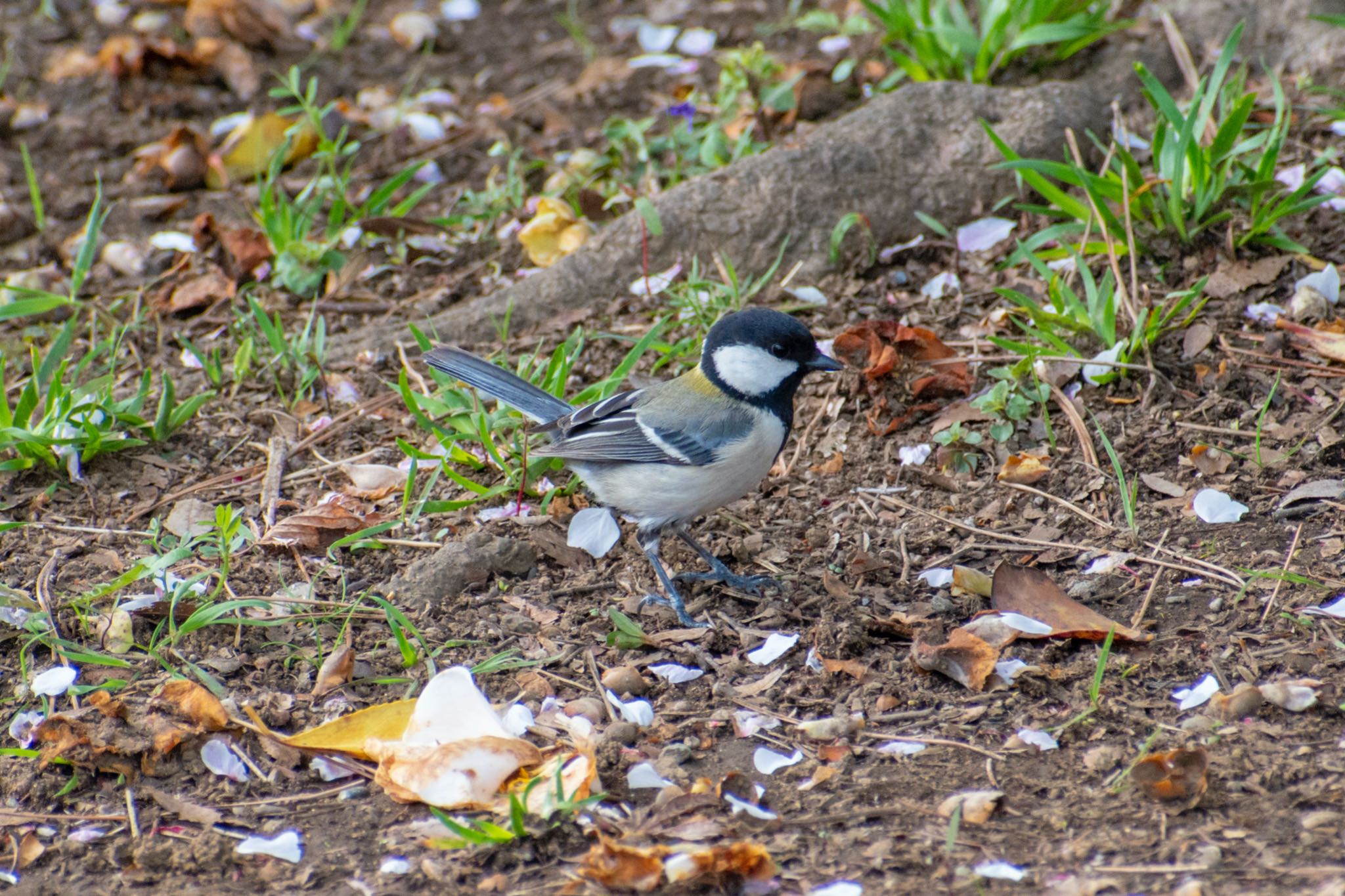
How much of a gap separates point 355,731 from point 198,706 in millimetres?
373

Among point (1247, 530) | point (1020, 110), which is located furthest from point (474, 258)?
point (1247, 530)

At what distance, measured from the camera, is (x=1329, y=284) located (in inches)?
156

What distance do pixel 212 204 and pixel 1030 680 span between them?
4334 millimetres

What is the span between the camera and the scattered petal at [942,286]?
4.45m

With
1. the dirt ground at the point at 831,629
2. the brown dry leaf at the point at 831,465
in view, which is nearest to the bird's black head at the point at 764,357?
the brown dry leaf at the point at 831,465

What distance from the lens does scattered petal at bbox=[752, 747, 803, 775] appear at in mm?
2623

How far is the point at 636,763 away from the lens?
2.63 metres

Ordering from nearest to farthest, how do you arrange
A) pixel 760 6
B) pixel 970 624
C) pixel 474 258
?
pixel 970 624 < pixel 474 258 < pixel 760 6

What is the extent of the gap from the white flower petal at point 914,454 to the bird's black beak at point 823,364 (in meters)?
0.48

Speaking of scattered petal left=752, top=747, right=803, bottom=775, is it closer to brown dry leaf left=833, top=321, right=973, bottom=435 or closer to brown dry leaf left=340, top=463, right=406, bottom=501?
brown dry leaf left=833, top=321, right=973, bottom=435

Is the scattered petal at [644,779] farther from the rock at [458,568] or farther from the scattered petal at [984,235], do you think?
the scattered petal at [984,235]

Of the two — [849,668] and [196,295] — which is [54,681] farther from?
[196,295]

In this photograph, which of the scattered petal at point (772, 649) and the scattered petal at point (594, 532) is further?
the scattered petal at point (594, 532)

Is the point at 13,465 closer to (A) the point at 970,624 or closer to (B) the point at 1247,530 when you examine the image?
(A) the point at 970,624
